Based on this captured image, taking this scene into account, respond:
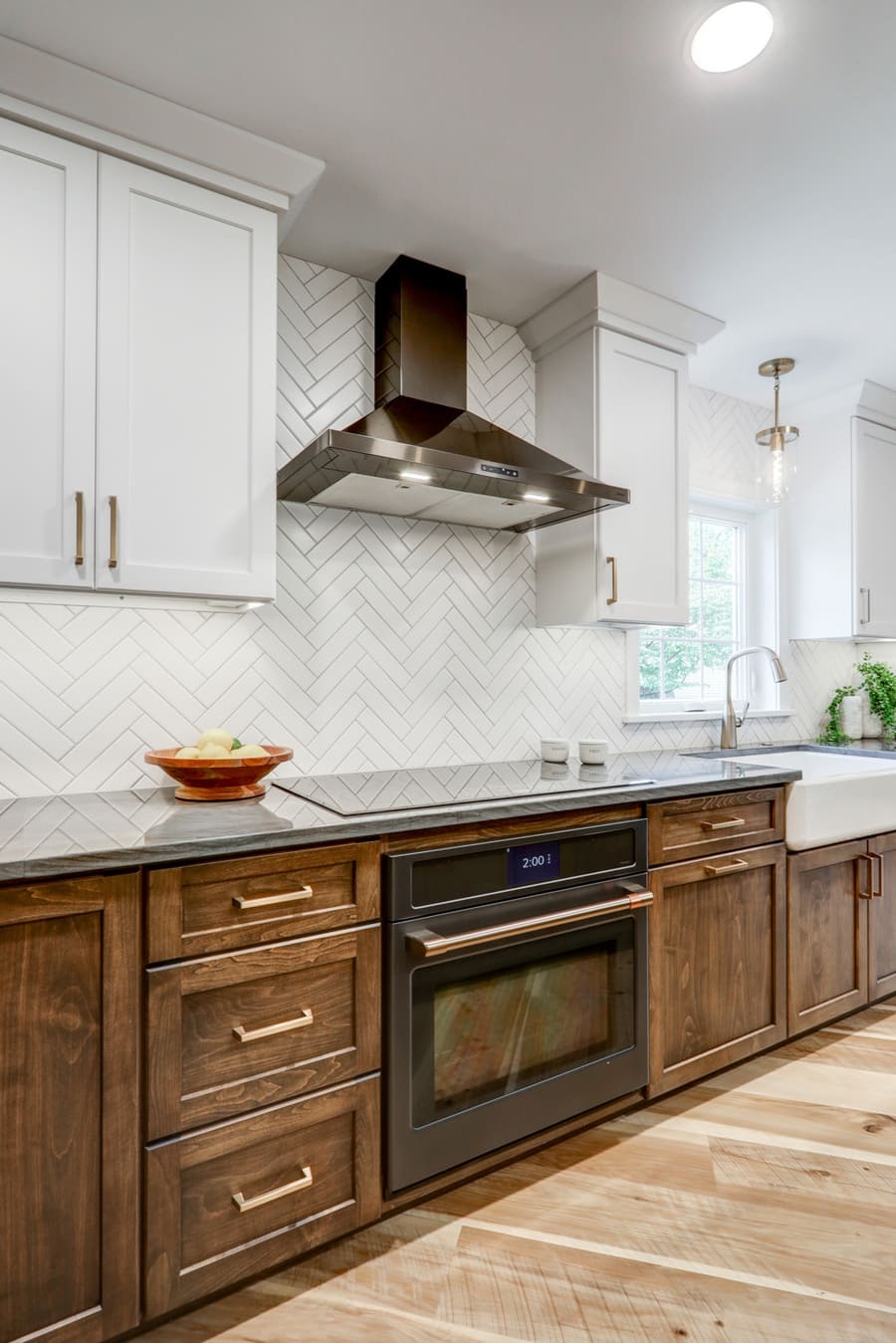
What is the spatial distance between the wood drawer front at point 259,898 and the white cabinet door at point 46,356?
706 millimetres

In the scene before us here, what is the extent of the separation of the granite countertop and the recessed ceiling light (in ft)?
5.31

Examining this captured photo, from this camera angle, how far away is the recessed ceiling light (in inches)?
56.8

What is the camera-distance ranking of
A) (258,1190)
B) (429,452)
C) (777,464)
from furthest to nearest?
(777,464)
(429,452)
(258,1190)

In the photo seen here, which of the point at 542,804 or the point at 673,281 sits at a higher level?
the point at 673,281

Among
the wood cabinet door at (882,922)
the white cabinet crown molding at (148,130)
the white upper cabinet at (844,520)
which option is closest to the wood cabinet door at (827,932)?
the wood cabinet door at (882,922)

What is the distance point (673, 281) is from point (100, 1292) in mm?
2905

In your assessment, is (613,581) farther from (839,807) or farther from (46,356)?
Answer: (46,356)

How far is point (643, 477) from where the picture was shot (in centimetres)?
255

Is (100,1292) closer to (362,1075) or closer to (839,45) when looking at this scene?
(362,1075)

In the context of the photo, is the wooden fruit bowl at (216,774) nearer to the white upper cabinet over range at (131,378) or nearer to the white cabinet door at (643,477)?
the white upper cabinet over range at (131,378)

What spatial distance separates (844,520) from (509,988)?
272 cm

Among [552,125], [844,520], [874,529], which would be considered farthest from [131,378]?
[874,529]

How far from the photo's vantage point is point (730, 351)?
2.92m

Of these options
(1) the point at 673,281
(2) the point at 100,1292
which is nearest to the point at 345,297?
(1) the point at 673,281
